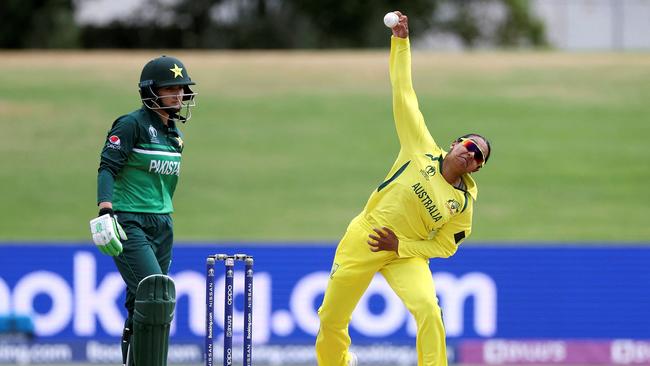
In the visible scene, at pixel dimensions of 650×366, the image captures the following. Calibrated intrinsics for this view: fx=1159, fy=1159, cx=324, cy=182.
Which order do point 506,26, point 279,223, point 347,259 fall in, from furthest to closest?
1. point 506,26
2. point 279,223
3. point 347,259

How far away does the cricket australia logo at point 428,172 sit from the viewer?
21.1 ft

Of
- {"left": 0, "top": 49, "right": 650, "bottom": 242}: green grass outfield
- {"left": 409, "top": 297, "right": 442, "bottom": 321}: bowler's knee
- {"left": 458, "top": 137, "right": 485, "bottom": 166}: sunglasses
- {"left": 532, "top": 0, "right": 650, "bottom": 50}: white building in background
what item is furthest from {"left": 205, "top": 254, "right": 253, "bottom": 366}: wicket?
{"left": 532, "top": 0, "right": 650, "bottom": 50}: white building in background

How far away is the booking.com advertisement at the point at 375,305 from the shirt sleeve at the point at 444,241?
3765 millimetres

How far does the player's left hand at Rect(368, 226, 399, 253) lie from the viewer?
20.9 ft

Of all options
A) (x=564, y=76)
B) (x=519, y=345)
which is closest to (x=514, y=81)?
(x=564, y=76)

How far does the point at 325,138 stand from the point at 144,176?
16.4m

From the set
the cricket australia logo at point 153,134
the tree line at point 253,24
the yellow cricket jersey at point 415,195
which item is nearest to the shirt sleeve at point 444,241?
the yellow cricket jersey at point 415,195

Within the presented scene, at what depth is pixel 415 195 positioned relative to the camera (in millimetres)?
6418

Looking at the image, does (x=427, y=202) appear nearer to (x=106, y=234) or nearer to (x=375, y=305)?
(x=106, y=234)

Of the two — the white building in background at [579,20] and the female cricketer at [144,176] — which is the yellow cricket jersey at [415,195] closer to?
the female cricketer at [144,176]

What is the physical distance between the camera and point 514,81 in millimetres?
26484

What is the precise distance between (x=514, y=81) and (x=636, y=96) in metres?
2.76

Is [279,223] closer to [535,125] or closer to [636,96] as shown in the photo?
[535,125]

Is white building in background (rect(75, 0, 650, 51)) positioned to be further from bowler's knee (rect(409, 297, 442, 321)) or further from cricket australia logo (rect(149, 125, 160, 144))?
bowler's knee (rect(409, 297, 442, 321))
